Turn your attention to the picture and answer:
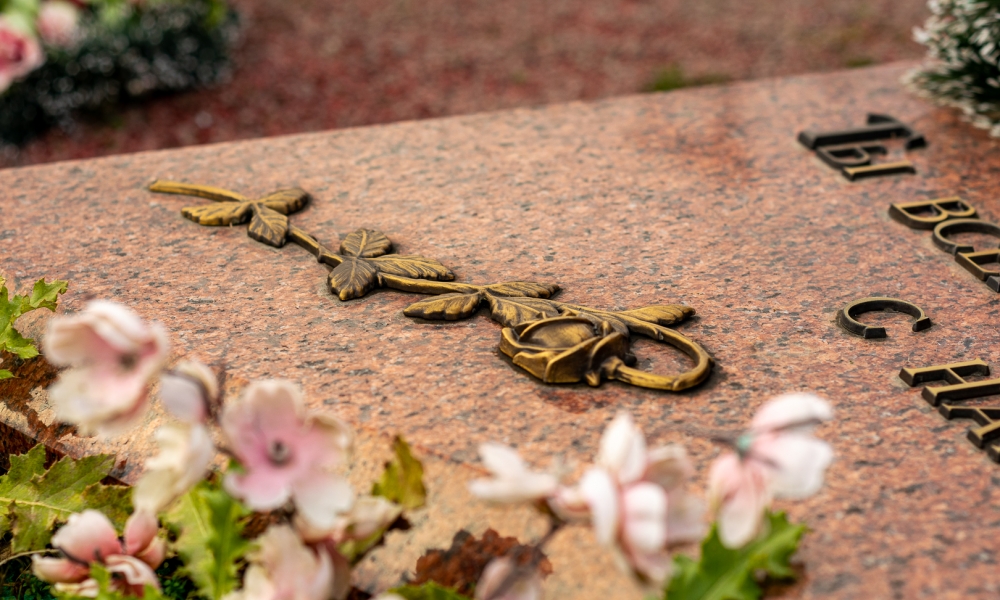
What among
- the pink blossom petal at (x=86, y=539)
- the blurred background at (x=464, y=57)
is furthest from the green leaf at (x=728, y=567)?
the blurred background at (x=464, y=57)

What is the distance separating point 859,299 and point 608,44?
4693mm

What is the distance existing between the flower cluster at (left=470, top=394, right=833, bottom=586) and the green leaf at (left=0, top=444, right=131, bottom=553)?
0.96 m

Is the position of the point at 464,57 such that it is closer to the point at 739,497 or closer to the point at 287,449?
the point at 287,449

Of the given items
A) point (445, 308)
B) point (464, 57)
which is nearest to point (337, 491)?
point (445, 308)

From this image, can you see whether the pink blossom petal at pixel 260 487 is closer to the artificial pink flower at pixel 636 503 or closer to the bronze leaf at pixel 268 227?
the artificial pink flower at pixel 636 503

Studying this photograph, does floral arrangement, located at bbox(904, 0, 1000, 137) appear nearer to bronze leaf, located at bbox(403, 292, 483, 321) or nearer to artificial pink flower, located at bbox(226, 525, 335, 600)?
bronze leaf, located at bbox(403, 292, 483, 321)

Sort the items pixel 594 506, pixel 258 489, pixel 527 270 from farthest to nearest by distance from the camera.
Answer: pixel 527 270
pixel 258 489
pixel 594 506

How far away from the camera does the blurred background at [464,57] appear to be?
5.29 meters

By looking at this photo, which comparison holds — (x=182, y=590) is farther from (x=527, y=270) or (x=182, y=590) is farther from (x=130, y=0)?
(x=130, y=0)

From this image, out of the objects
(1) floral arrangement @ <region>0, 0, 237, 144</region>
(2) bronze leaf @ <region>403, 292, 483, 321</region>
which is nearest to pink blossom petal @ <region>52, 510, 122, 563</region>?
(2) bronze leaf @ <region>403, 292, 483, 321</region>

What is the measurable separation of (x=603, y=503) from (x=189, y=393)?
52cm

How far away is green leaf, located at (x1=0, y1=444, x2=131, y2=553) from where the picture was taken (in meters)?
1.76

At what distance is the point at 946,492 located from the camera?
4.85 feet

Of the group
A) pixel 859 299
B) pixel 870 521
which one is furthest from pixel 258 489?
pixel 859 299
